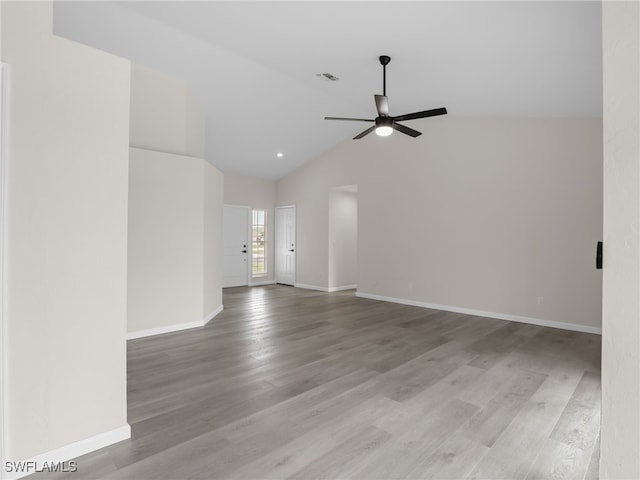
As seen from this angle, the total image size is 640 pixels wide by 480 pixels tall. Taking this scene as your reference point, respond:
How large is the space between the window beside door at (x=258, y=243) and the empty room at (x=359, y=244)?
5.43 ft

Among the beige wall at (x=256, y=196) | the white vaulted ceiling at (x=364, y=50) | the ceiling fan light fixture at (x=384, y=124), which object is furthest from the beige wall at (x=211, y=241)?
the beige wall at (x=256, y=196)

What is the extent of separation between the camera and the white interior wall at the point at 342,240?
8320 mm

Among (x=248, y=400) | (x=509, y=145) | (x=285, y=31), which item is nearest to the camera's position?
(x=248, y=400)

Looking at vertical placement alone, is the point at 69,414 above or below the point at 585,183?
below

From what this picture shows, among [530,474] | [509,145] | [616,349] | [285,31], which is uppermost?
[285,31]

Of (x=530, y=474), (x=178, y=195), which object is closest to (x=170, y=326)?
(x=178, y=195)

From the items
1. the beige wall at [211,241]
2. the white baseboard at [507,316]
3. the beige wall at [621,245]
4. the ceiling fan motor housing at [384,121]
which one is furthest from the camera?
the beige wall at [211,241]

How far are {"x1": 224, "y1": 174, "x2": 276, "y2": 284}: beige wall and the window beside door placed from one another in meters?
0.11

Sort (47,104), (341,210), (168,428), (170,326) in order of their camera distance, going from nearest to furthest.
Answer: (47,104) < (168,428) < (170,326) < (341,210)

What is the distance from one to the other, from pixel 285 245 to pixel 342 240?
161 centimetres

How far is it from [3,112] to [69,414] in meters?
1.66

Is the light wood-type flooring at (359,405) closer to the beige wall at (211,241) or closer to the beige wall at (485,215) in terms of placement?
the beige wall at (211,241)

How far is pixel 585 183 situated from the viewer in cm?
489

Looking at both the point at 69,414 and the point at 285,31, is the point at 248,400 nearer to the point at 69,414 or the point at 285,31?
the point at 69,414
